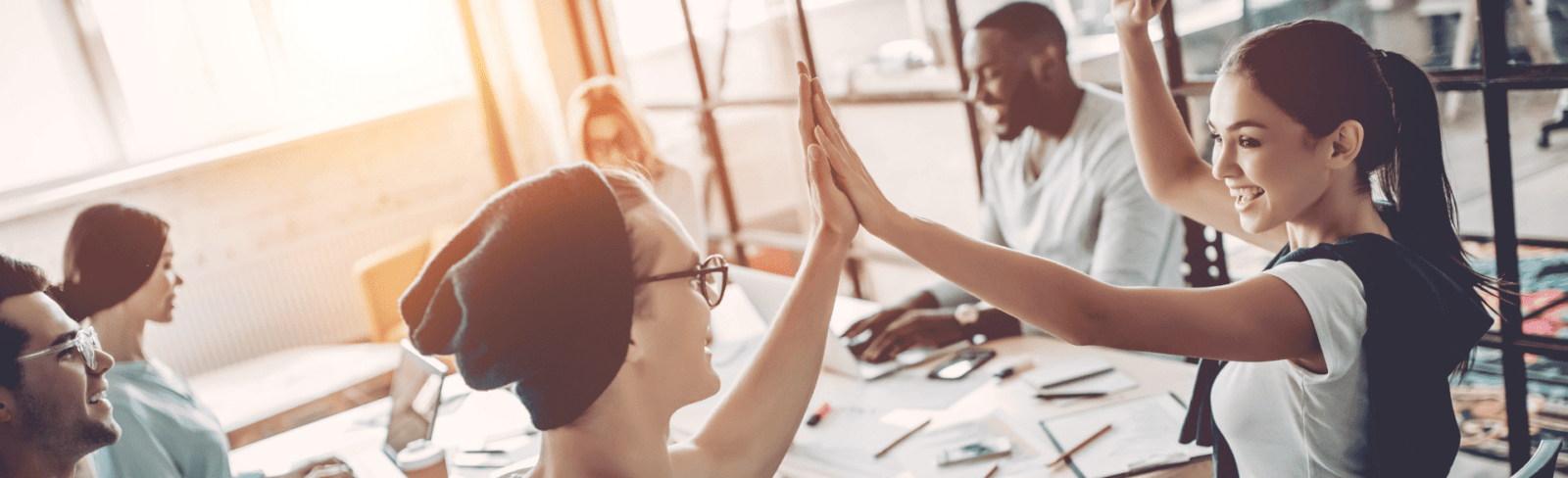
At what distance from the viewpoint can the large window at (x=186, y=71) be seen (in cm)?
426

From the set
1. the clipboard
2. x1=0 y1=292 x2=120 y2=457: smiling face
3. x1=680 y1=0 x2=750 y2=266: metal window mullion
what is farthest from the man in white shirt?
x1=680 y1=0 x2=750 y2=266: metal window mullion

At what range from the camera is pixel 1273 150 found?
1145 millimetres

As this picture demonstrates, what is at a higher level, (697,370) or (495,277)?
(495,277)

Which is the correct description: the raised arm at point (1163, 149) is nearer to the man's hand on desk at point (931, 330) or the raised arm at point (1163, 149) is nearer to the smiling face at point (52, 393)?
the man's hand on desk at point (931, 330)

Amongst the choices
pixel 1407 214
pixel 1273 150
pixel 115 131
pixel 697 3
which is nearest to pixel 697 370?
pixel 1273 150

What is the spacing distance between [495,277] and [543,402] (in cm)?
16

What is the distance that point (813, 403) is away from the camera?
81.1 inches

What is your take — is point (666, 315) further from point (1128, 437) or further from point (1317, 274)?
point (1128, 437)

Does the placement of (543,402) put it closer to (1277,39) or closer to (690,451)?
(690,451)

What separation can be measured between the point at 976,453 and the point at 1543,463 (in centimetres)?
79

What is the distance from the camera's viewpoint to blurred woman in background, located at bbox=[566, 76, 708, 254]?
10.4 feet

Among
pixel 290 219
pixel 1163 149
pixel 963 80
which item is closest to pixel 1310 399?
pixel 1163 149

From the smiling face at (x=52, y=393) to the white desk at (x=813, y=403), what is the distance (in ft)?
2.32

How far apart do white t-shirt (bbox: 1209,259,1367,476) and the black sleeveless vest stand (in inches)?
0.6
